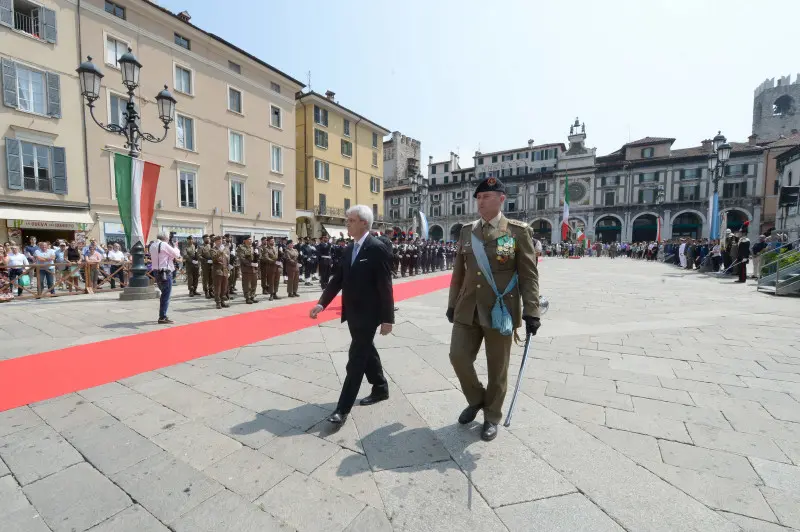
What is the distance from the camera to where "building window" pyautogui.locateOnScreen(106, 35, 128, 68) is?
56.9 feet

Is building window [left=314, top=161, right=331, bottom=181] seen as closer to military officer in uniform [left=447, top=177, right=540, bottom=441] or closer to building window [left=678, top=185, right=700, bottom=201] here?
military officer in uniform [left=447, top=177, right=540, bottom=441]

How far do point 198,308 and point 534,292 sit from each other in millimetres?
7853

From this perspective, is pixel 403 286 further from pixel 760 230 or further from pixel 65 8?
pixel 760 230

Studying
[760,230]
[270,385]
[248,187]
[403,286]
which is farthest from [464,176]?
[270,385]

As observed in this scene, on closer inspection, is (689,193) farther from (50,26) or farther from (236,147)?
(50,26)

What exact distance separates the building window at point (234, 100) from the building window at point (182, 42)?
9.23ft

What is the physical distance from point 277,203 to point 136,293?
1770 cm

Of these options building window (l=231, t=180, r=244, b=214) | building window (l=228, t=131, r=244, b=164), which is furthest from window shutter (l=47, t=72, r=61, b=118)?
building window (l=231, t=180, r=244, b=214)

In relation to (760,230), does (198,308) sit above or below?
below

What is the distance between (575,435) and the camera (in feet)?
9.11

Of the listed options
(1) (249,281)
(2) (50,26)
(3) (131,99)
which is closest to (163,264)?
(1) (249,281)

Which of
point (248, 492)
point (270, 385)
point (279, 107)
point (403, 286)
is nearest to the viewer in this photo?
point (248, 492)

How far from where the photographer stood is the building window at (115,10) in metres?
17.3

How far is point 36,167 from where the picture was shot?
15.7 m
